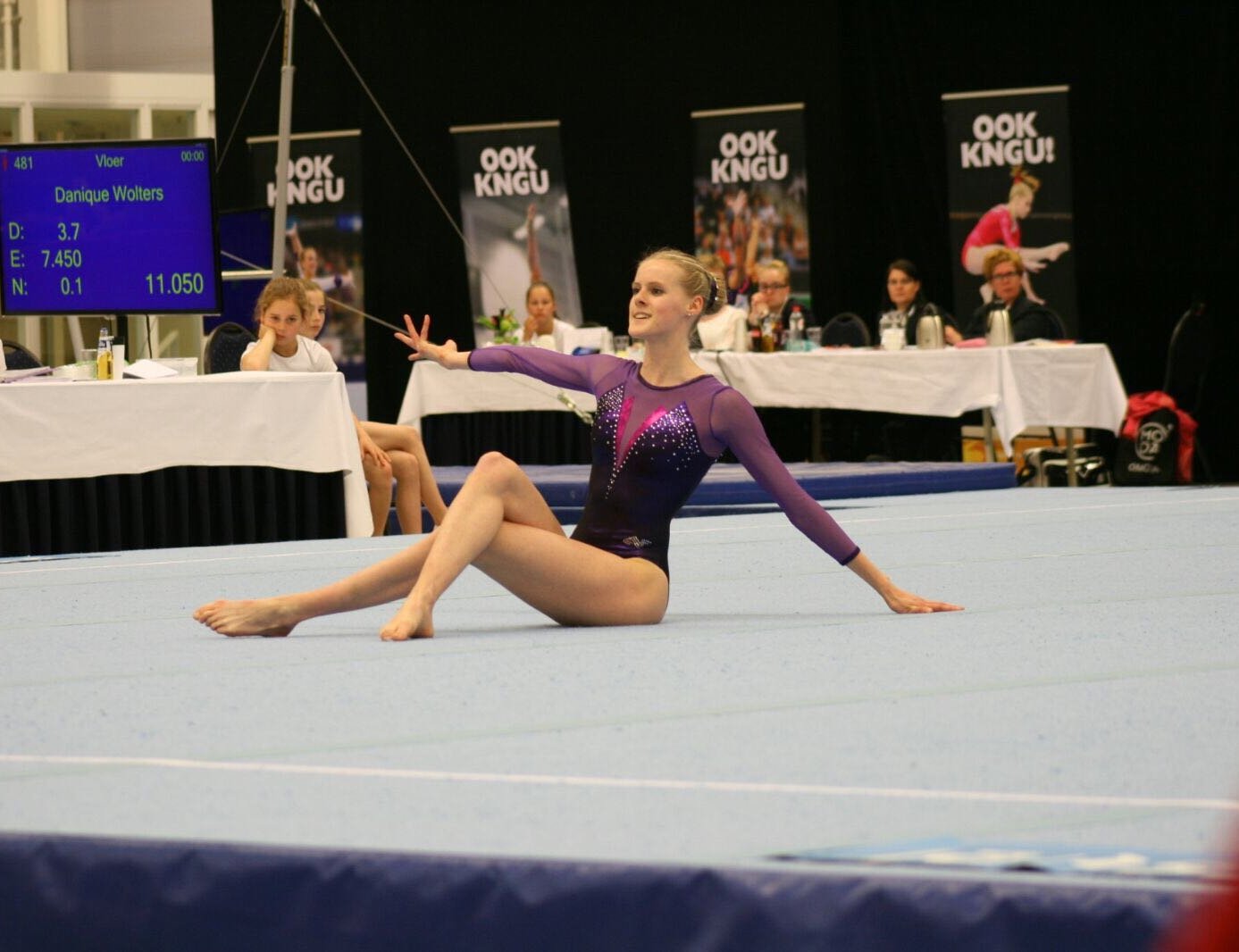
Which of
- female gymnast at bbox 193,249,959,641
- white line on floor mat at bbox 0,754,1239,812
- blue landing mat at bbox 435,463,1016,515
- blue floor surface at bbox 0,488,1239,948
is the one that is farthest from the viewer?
blue landing mat at bbox 435,463,1016,515

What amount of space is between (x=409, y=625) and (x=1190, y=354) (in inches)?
240

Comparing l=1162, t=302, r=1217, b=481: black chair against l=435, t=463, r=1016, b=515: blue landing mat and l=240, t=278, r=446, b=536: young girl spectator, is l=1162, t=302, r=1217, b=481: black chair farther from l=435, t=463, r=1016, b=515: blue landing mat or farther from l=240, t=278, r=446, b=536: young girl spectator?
l=240, t=278, r=446, b=536: young girl spectator

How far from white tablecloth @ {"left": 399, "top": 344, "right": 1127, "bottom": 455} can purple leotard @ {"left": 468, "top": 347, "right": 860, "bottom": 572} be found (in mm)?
4652

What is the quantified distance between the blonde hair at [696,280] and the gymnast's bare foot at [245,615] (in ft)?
2.76

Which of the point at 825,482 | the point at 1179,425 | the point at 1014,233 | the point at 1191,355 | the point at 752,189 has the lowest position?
the point at 825,482

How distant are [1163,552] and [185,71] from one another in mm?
9275

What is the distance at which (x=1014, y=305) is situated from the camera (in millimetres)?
8250

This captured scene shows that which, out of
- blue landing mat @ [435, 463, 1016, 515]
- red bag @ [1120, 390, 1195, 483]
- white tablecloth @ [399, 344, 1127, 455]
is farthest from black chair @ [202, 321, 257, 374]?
red bag @ [1120, 390, 1195, 483]

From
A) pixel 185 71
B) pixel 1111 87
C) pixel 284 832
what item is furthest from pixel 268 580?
pixel 185 71

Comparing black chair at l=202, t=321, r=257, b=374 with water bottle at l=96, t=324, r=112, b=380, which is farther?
black chair at l=202, t=321, r=257, b=374

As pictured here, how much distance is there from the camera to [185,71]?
1212cm

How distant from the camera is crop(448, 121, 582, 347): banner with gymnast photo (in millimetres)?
10664

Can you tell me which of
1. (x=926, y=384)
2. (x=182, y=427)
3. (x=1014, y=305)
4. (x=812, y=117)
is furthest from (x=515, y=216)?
(x=182, y=427)

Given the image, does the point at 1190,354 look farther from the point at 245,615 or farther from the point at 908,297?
the point at 245,615
